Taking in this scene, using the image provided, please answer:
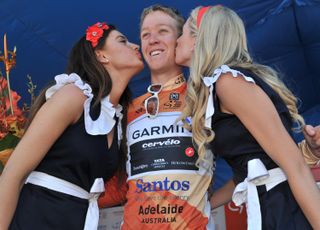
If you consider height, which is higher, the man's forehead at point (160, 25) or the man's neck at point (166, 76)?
the man's forehead at point (160, 25)

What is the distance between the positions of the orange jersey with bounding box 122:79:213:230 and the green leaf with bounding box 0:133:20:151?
16.0 inches

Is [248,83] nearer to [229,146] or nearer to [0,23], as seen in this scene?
[229,146]

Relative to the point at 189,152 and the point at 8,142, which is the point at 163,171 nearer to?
the point at 189,152

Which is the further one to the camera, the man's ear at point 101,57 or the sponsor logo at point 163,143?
the man's ear at point 101,57

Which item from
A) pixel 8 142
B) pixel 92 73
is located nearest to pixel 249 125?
pixel 92 73

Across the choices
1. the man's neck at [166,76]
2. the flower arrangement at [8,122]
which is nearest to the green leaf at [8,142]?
the flower arrangement at [8,122]

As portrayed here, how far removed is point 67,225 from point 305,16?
1.71m

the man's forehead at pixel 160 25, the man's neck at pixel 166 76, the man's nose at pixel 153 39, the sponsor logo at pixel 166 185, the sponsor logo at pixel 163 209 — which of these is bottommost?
the sponsor logo at pixel 163 209

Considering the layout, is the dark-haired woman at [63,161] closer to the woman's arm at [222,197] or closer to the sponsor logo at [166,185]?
the sponsor logo at [166,185]

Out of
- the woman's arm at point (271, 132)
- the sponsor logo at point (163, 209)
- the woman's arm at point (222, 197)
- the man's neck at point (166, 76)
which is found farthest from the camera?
the man's neck at point (166, 76)

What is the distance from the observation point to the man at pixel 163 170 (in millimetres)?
1778

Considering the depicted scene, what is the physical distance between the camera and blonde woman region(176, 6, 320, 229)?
1420 millimetres

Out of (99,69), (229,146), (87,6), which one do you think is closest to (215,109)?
(229,146)

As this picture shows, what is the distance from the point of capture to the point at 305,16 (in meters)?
2.78
